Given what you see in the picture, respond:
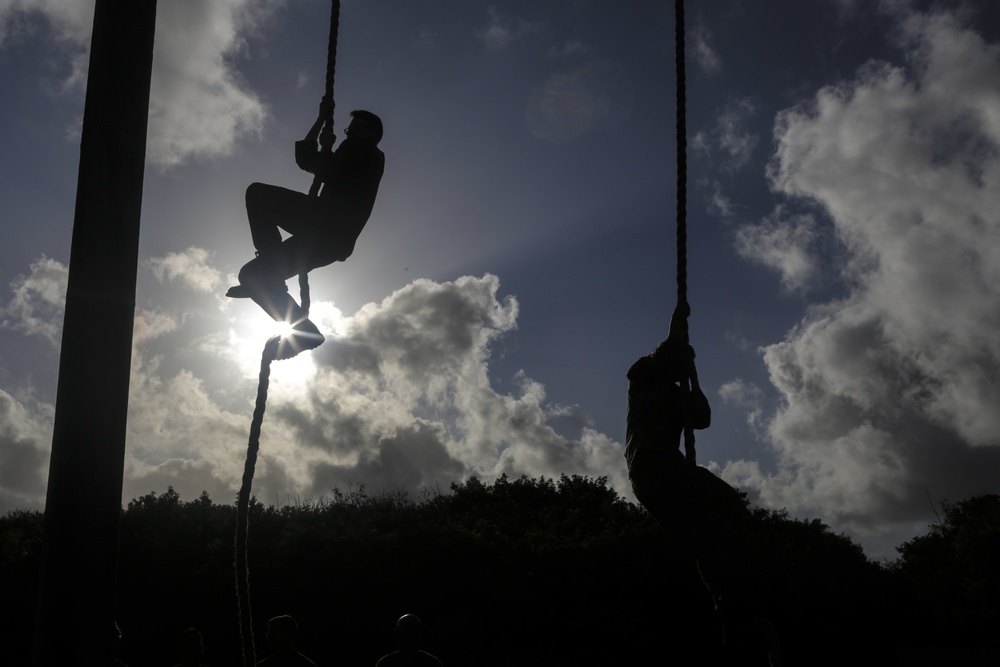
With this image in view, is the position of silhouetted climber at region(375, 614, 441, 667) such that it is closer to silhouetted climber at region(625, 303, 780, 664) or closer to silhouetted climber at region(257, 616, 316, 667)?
silhouetted climber at region(257, 616, 316, 667)

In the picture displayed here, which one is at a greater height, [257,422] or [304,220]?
[304,220]

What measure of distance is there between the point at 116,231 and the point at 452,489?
1188 inches

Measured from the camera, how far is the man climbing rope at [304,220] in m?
4.43

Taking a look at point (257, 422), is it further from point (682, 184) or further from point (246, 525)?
point (682, 184)

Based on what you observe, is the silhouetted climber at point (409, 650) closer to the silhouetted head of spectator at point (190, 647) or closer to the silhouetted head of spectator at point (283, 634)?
the silhouetted head of spectator at point (283, 634)

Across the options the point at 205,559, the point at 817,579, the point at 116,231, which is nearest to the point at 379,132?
the point at 116,231

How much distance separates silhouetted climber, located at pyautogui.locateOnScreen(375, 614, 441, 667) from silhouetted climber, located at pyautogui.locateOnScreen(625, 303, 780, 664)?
3.70m

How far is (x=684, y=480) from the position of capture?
12.3ft

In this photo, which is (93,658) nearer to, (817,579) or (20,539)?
(20,539)

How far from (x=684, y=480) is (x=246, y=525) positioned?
184 cm

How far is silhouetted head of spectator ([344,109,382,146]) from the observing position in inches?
181

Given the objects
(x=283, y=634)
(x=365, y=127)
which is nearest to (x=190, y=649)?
(x=283, y=634)

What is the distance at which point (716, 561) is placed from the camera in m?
3.67

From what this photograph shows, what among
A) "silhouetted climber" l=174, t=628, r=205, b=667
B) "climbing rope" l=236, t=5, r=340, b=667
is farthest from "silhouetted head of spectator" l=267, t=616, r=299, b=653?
"climbing rope" l=236, t=5, r=340, b=667
